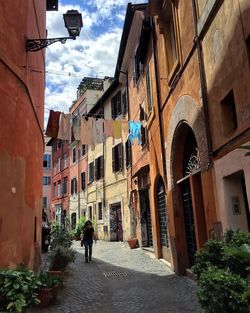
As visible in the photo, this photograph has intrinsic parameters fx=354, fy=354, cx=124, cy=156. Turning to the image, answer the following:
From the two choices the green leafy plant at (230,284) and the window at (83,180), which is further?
the window at (83,180)

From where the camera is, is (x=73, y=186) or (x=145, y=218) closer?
(x=145, y=218)

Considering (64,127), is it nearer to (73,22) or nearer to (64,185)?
(73,22)

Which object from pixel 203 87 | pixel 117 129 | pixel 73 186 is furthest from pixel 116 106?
pixel 203 87

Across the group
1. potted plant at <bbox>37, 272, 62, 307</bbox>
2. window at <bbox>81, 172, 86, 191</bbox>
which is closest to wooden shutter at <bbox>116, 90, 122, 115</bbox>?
window at <bbox>81, 172, 86, 191</bbox>

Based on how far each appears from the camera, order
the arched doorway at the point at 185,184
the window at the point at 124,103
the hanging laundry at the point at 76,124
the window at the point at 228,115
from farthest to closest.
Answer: the window at the point at 124,103 < the hanging laundry at the point at 76,124 < the arched doorway at the point at 185,184 < the window at the point at 228,115

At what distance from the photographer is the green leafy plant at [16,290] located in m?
4.14

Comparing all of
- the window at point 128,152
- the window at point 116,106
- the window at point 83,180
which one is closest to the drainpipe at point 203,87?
the window at point 128,152

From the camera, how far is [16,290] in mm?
4383

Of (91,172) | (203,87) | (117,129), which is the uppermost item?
(91,172)

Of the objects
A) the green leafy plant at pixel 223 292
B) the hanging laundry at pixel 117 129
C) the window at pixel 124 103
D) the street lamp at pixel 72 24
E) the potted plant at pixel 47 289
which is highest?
the window at pixel 124 103

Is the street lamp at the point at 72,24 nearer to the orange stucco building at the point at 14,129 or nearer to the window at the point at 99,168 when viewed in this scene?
the orange stucco building at the point at 14,129

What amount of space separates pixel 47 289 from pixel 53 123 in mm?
7536

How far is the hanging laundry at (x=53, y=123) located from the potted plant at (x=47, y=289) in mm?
6890

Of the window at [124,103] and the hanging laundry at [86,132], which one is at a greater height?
the window at [124,103]
